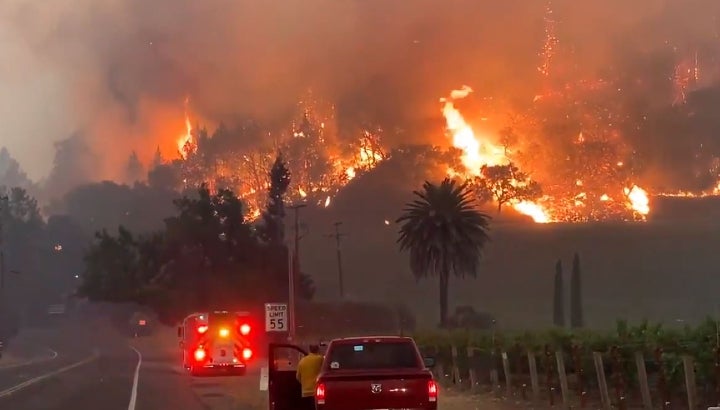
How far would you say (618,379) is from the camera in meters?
30.2

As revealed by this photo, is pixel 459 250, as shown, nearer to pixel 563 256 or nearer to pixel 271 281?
pixel 271 281

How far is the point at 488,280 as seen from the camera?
17900 centimetres

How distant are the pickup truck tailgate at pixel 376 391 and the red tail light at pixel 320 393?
0.23ft

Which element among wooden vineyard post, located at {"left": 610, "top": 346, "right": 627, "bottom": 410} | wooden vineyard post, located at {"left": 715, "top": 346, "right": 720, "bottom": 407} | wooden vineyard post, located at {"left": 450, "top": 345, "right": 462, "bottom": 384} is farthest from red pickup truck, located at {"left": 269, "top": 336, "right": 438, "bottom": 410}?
wooden vineyard post, located at {"left": 450, "top": 345, "right": 462, "bottom": 384}

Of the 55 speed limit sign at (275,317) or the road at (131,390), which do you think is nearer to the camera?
the road at (131,390)

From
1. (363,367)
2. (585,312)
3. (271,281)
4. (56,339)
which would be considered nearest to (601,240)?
(585,312)

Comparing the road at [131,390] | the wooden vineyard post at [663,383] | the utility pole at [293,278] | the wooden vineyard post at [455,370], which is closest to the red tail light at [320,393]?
the wooden vineyard post at [663,383]

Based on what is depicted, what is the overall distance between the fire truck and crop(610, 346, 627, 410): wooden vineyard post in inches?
1032

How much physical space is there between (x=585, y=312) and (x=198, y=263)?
5541cm

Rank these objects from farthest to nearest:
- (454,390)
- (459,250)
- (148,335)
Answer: (148,335) → (459,250) → (454,390)

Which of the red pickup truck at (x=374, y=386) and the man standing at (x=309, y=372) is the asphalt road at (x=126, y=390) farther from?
the red pickup truck at (x=374, y=386)

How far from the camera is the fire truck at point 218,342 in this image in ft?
182

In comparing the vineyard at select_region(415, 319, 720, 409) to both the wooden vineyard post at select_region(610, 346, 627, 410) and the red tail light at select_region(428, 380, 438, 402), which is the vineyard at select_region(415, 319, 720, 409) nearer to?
the wooden vineyard post at select_region(610, 346, 627, 410)

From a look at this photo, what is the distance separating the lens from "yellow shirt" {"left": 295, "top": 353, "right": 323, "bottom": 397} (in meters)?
21.8
